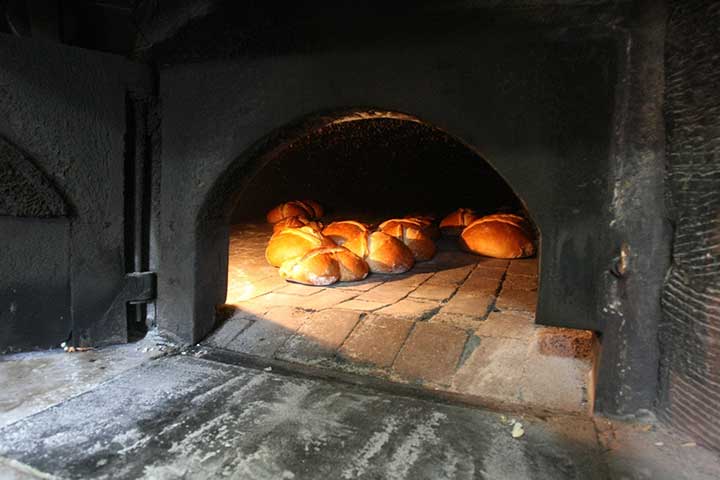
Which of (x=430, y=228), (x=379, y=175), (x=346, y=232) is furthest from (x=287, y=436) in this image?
(x=379, y=175)

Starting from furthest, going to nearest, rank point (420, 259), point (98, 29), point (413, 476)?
1. point (420, 259)
2. point (98, 29)
3. point (413, 476)

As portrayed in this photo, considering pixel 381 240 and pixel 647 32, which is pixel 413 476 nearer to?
pixel 647 32

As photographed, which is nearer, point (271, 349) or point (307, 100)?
point (307, 100)

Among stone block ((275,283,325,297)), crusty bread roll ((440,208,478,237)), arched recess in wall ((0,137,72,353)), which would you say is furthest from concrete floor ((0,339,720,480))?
crusty bread roll ((440,208,478,237))

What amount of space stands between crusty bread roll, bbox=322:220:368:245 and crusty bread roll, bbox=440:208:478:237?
1.28 meters

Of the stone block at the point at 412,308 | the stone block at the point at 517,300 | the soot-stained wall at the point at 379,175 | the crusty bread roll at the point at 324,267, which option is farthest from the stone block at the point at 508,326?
the soot-stained wall at the point at 379,175

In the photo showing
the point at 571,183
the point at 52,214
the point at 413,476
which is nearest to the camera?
the point at 413,476

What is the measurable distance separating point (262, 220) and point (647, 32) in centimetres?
490

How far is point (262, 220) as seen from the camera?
600 cm

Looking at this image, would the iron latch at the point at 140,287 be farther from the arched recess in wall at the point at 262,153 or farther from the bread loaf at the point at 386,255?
the bread loaf at the point at 386,255

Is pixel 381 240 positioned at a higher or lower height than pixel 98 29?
lower

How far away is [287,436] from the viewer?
1.70 metres

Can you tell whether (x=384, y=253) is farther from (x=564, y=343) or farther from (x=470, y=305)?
(x=564, y=343)

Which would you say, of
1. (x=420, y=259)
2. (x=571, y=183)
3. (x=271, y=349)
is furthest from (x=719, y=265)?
(x=420, y=259)
